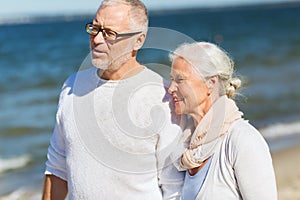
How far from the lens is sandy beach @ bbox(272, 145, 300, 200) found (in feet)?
22.1

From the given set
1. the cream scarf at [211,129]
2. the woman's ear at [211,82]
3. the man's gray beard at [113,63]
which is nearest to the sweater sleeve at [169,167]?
the cream scarf at [211,129]

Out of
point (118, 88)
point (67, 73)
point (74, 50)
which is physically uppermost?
point (74, 50)

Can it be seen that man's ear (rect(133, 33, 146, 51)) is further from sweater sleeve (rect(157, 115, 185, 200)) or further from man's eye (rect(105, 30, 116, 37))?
sweater sleeve (rect(157, 115, 185, 200))

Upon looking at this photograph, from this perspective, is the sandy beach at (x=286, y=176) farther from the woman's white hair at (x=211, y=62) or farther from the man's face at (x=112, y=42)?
the man's face at (x=112, y=42)

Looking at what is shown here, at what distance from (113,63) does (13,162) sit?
22.9ft

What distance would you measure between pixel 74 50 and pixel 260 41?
11567mm

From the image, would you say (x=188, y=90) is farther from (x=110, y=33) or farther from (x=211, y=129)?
(x=110, y=33)

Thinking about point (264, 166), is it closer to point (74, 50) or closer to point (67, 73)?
point (67, 73)

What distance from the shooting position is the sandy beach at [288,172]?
673 cm

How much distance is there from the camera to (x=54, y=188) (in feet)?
10.9

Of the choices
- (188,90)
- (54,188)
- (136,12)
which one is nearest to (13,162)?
(54,188)

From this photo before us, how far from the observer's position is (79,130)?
3053mm

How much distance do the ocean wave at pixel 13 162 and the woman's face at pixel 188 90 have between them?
21.9 feet

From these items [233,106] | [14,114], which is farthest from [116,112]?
[14,114]
